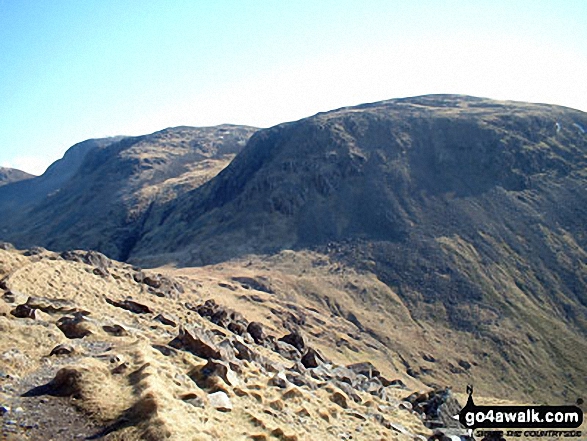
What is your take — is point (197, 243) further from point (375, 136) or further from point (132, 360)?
point (132, 360)

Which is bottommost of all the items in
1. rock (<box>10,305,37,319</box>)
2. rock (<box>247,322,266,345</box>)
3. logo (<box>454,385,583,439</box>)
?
logo (<box>454,385,583,439</box>)

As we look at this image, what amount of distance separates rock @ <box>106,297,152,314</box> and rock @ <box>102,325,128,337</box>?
5906 millimetres

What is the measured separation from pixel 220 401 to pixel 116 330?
5582 mm

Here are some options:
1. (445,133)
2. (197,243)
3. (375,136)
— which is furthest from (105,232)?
(445,133)

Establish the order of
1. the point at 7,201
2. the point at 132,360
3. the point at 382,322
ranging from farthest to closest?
the point at 7,201 < the point at 382,322 < the point at 132,360

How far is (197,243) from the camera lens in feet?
264

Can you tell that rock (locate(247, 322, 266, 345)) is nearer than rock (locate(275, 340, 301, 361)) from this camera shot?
No

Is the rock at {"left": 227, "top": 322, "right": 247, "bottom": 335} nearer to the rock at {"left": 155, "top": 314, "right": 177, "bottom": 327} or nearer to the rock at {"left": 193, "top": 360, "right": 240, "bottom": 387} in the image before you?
the rock at {"left": 155, "top": 314, "right": 177, "bottom": 327}

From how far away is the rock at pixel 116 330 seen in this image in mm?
16677

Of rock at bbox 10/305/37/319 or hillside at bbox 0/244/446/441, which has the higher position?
rock at bbox 10/305/37/319

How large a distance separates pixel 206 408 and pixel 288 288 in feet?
159

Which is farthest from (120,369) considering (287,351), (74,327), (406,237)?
(406,237)

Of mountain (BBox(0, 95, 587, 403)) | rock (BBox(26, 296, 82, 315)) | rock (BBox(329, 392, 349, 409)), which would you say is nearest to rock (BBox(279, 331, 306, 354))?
rock (BBox(329, 392, 349, 409))

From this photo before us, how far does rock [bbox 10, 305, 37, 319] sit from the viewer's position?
15816 millimetres
